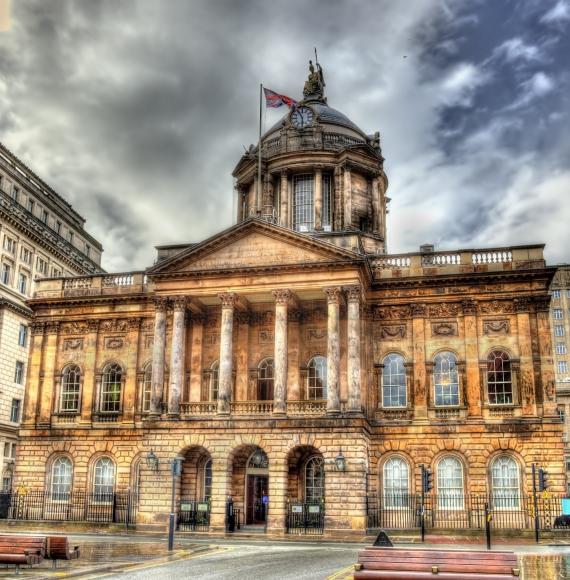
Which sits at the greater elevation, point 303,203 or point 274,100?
point 274,100

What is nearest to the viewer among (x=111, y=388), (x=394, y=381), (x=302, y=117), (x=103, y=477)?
(x=394, y=381)

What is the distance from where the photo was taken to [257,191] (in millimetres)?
47250

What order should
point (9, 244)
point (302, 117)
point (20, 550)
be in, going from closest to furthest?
1. point (20, 550)
2. point (302, 117)
3. point (9, 244)

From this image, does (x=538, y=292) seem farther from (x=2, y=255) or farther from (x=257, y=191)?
(x=2, y=255)

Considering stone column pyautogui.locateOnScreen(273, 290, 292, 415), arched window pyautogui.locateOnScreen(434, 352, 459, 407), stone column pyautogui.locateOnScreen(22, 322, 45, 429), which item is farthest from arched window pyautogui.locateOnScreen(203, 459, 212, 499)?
arched window pyautogui.locateOnScreen(434, 352, 459, 407)

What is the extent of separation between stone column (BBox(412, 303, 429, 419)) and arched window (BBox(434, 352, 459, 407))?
617 mm

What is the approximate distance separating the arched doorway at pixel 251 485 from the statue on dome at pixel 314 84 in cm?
2828

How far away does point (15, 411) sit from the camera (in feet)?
178

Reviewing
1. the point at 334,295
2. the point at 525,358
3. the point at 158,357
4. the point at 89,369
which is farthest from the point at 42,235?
the point at 525,358

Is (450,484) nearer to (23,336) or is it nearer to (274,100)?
(274,100)

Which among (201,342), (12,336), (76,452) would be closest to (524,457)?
(201,342)

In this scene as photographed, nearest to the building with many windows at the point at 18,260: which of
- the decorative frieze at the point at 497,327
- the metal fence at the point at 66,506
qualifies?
the metal fence at the point at 66,506

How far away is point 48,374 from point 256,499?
13.8 meters

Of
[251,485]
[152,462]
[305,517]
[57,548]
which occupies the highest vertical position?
[152,462]
